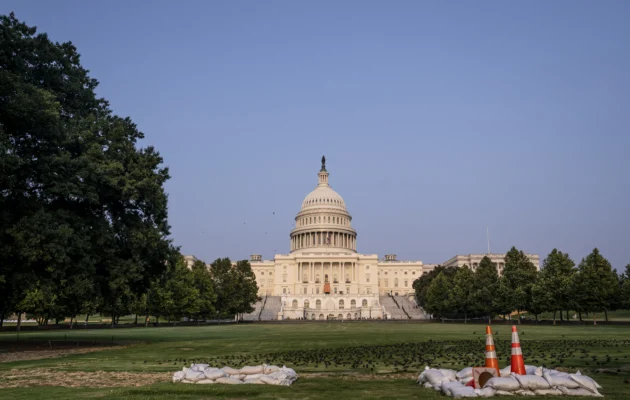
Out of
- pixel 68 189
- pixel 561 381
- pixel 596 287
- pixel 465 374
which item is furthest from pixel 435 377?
pixel 596 287

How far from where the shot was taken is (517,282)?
76.6 metres

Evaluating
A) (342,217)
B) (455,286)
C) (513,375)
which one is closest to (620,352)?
(513,375)

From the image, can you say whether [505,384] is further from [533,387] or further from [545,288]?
[545,288]

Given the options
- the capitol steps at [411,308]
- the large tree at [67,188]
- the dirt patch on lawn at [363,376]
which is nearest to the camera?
the dirt patch on lawn at [363,376]

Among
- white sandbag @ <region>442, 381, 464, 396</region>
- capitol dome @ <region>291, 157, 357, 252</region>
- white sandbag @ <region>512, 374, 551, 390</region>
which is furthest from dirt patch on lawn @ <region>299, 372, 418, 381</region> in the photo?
capitol dome @ <region>291, 157, 357, 252</region>

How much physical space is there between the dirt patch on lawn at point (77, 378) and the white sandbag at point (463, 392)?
26.9ft

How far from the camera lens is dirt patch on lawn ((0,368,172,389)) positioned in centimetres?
1487

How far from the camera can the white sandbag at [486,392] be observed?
11.4 m

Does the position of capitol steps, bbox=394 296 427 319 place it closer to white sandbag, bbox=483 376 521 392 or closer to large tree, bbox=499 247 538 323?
large tree, bbox=499 247 538 323

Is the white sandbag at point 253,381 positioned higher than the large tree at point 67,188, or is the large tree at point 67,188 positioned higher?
the large tree at point 67,188

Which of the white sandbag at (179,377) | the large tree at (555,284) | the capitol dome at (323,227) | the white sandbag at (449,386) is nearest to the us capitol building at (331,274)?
the capitol dome at (323,227)

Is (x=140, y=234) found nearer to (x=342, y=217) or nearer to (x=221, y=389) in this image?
(x=221, y=389)

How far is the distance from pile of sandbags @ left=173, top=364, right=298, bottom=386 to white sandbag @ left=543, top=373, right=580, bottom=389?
6.27 meters

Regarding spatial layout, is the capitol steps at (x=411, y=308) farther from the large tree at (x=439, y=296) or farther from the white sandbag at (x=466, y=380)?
the white sandbag at (x=466, y=380)
